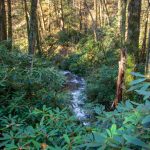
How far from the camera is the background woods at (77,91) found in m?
2.02

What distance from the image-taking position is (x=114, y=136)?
1854 millimetres

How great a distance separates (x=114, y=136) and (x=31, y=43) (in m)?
8.31

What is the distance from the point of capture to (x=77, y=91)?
49.1 feet

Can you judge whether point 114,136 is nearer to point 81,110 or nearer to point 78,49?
point 81,110

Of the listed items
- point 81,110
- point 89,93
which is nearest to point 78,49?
point 89,93

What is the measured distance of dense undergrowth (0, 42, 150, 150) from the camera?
6.54 ft

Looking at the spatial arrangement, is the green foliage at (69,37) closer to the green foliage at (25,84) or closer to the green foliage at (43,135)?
the green foliage at (25,84)

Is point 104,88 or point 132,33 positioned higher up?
point 132,33

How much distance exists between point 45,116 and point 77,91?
1090cm

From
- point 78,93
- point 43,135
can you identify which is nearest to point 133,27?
point 78,93

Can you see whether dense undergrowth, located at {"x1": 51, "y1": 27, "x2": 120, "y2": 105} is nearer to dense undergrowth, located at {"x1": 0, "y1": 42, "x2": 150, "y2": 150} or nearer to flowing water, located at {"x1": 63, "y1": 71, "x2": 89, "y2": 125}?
flowing water, located at {"x1": 63, "y1": 71, "x2": 89, "y2": 125}

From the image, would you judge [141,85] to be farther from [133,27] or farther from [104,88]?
[104,88]

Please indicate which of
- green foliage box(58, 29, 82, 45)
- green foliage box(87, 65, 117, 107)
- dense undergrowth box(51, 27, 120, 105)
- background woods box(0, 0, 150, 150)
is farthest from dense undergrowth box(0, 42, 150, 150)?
green foliage box(58, 29, 82, 45)

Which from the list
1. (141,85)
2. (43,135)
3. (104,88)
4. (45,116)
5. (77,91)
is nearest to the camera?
(141,85)
